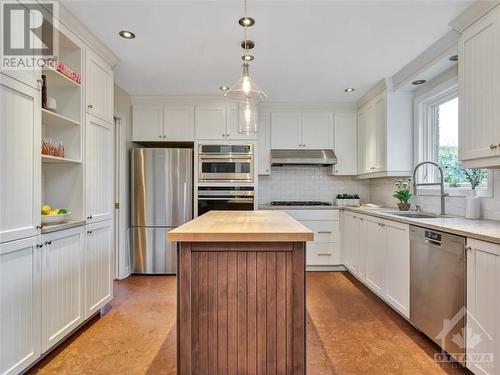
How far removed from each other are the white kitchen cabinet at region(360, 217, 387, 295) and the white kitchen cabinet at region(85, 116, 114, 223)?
2.65 metres

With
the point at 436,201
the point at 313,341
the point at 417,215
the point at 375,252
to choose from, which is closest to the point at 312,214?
the point at 375,252

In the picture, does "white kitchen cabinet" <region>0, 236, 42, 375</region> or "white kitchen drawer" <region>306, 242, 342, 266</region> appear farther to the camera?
"white kitchen drawer" <region>306, 242, 342, 266</region>

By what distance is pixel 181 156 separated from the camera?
3.90 metres

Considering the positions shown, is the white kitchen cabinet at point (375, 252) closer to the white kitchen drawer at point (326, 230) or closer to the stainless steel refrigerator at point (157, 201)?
Answer: the white kitchen drawer at point (326, 230)

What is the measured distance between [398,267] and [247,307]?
1.64m

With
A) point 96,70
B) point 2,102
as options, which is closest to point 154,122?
point 96,70

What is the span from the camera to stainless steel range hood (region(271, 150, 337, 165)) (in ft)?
13.7

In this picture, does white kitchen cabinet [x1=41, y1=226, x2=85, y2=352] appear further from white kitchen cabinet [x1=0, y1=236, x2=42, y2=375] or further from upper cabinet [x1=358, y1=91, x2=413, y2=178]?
upper cabinet [x1=358, y1=91, x2=413, y2=178]

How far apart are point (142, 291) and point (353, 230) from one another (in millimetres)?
2643

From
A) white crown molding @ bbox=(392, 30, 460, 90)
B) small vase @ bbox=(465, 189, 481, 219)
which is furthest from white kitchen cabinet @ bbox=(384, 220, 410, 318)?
white crown molding @ bbox=(392, 30, 460, 90)

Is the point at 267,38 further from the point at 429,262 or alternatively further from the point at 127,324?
the point at 127,324

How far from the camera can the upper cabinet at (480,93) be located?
193 centimetres

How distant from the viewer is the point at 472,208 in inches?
95.9

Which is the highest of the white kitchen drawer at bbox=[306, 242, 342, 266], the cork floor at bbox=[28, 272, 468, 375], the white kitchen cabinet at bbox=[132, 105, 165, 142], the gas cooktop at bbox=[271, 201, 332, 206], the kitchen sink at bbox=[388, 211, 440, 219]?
the white kitchen cabinet at bbox=[132, 105, 165, 142]
